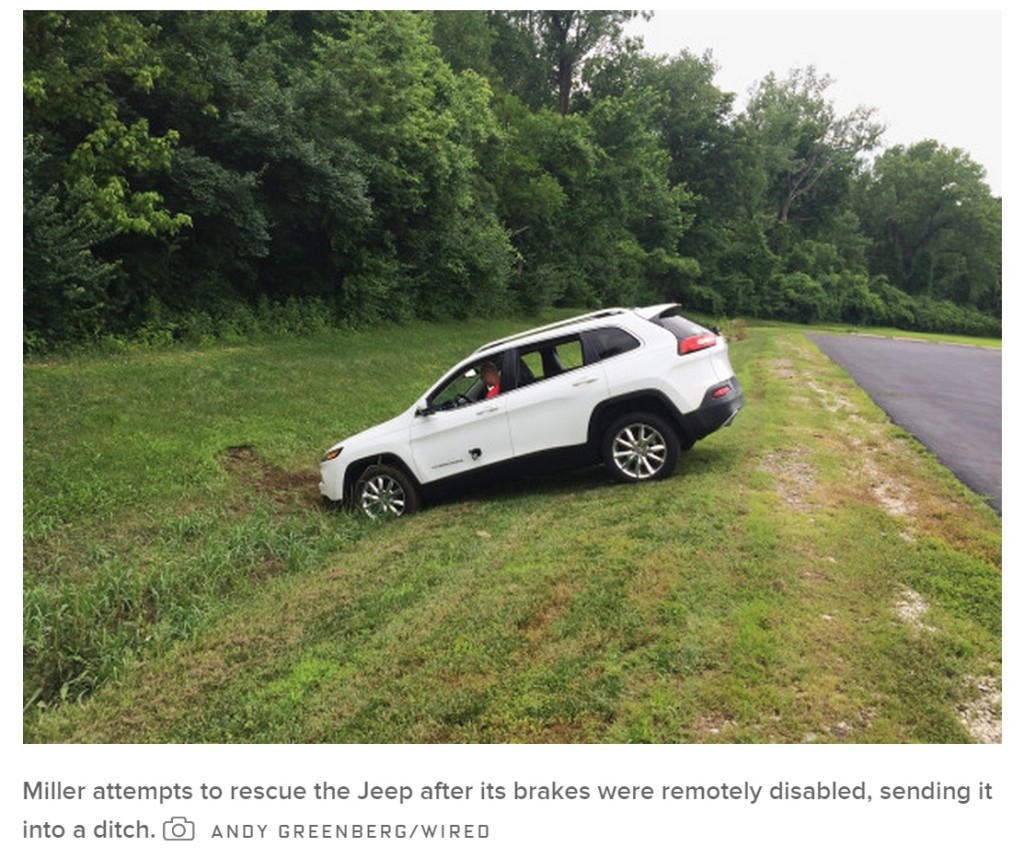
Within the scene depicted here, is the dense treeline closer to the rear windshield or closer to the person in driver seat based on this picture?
the person in driver seat

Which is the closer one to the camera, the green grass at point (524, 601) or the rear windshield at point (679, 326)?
the green grass at point (524, 601)

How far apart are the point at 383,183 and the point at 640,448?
18563mm

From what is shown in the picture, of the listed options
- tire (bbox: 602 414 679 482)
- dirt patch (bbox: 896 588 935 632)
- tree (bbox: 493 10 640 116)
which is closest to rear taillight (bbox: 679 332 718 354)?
tire (bbox: 602 414 679 482)

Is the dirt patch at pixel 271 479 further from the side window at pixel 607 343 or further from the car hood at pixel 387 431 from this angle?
the side window at pixel 607 343

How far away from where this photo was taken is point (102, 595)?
5523 mm

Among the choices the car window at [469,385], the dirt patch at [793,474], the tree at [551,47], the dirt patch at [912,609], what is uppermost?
the tree at [551,47]

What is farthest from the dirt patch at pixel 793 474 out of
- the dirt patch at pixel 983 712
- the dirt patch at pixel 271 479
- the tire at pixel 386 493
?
the dirt patch at pixel 271 479

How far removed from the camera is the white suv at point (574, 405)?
652 centimetres

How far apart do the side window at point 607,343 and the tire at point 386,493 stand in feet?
7.29

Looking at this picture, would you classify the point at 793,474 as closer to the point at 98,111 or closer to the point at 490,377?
the point at 490,377

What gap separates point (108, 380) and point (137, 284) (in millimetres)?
6284

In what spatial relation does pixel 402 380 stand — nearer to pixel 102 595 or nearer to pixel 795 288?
pixel 102 595

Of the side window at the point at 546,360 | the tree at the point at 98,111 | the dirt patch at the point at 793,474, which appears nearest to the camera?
the dirt patch at the point at 793,474

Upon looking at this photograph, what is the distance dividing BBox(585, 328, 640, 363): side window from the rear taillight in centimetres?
40
